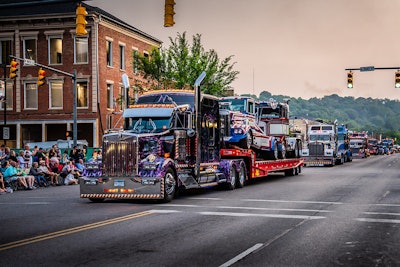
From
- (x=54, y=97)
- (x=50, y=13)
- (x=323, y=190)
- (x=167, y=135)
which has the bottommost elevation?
(x=323, y=190)

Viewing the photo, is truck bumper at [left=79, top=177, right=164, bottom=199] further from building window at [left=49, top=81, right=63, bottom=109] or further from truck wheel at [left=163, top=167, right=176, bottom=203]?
building window at [left=49, top=81, right=63, bottom=109]

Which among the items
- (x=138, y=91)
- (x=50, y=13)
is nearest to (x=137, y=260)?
(x=138, y=91)

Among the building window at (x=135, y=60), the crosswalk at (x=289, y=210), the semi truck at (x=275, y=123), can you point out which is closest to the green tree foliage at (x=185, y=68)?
the building window at (x=135, y=60)

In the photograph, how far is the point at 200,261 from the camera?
8789 mm

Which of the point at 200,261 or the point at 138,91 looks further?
the point at 138,91

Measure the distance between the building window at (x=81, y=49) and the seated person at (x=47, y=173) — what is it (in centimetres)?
2227

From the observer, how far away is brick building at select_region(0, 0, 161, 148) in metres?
47.6

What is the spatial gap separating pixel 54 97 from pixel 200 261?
4223cm

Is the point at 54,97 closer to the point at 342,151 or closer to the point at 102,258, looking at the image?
the point at 342,151

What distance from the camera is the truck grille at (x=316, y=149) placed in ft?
157

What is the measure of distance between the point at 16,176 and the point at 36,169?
207 centimetres

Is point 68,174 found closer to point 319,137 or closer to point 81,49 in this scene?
point 81,49

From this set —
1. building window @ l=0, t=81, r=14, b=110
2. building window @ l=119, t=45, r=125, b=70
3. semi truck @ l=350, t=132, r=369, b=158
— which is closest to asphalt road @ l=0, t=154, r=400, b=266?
building window @ l=0, t=81, r=14, b=110

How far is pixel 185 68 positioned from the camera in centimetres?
4616
